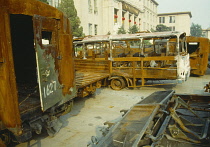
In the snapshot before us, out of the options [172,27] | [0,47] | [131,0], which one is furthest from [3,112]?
[172,27]

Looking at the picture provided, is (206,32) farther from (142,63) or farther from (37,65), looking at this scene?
(37,65)

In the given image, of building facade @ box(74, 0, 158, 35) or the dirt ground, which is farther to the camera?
building facade @ box(74, 0, 158, 35)

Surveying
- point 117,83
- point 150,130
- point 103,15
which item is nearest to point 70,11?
point 103,15

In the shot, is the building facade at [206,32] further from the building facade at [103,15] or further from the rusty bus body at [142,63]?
the rusty bus body at [142,63]

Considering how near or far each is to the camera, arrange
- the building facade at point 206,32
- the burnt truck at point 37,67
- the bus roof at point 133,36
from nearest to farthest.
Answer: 1. the burnt truck at point 37,67
2. the bus roof at point 133,36
3. the building facade at point 206,32

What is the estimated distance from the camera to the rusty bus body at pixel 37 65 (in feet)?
10.3

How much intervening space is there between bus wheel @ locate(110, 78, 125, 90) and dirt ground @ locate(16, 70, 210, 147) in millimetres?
275

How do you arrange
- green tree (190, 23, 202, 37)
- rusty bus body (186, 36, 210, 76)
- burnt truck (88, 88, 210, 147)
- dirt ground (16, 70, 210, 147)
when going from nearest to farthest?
burnt truck (88, 88, 210, 147) < dirt ground (16, 70, 210, 147) < rusty bus body (186, 36, 210, 76) < green tree (190, 23, 202, 37)

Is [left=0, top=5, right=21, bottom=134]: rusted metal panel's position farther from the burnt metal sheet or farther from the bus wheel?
the bus wheel

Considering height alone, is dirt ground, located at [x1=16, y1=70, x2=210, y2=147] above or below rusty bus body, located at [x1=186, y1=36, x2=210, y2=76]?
below

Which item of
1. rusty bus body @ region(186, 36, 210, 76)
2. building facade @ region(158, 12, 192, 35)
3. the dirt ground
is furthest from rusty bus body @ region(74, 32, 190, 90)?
building facade @ region(158, 12, 192, 35)

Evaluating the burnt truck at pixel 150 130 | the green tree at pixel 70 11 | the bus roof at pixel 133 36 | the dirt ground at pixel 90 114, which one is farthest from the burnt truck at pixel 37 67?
the green tree at pixel 70 11

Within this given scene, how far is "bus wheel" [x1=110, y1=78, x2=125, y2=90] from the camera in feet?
30.7

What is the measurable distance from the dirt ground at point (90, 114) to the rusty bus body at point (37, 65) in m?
0.38
